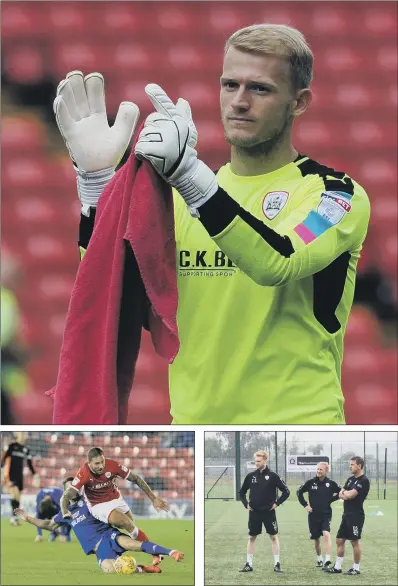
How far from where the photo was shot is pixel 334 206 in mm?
2297

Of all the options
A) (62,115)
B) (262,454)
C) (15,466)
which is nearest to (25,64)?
(62,115)

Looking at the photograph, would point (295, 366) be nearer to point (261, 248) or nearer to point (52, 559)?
point (261, 248)

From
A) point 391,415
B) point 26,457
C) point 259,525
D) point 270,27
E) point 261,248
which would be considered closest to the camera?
point 261,248

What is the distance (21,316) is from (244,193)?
122 centimetres

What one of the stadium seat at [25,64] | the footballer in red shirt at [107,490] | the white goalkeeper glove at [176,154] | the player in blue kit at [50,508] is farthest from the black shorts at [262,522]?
the stadium seat at [25,64]

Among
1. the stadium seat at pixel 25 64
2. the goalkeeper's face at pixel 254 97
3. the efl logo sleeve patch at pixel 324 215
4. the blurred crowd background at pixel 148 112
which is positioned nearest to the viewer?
the efl logo sleeve patch at pixel 324 215

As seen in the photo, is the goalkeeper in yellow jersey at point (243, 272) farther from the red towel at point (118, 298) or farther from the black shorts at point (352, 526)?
the black shorts at point (352, 526)

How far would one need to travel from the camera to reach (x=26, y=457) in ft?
9.60

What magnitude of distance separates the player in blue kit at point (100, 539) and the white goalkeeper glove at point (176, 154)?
100 centimetres

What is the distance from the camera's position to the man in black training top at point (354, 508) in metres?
2.70

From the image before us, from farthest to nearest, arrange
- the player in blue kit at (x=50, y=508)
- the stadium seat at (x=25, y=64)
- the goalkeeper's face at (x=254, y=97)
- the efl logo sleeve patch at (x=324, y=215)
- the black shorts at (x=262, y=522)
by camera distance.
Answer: the stadium seat at (x=25, y=64) → the player in blue kit at (x=50, y=508) → the black shorts at (x=262, y=522) → the goalkeeper's face at (x=254, y=97) → the efl logo sleeve patch at (x=324, y=215)

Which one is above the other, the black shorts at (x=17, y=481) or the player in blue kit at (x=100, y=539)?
the black shorts at (x=17, y=481)

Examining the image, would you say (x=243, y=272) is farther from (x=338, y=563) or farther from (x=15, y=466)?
(x=15, y=466)

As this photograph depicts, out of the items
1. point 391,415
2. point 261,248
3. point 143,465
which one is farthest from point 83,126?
point 391,415
